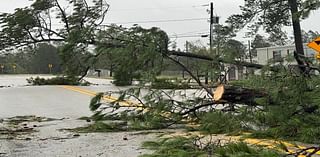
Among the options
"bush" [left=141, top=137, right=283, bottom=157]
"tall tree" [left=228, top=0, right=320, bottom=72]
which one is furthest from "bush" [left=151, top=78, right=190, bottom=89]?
"tall tree" [left=228, top=0, right=320, bottom=72]

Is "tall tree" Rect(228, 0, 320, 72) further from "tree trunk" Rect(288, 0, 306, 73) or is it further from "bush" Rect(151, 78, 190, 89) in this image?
"bush" Rect(151, 78, 190, 89)

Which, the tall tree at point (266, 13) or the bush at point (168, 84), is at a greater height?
the tall tree at point (266, 13)

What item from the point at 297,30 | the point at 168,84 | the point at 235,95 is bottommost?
the point at 235,95

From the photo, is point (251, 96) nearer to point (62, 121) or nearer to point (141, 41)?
point (141, 41)

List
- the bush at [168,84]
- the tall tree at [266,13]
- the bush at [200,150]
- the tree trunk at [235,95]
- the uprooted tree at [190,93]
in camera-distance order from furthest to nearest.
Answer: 1. the tall tree at [266,13]
2. the bush at [168,84]
3. the tree trunk at [235,95]
4. the uprooted tree at [190,93]
5. the bush at [200,150]

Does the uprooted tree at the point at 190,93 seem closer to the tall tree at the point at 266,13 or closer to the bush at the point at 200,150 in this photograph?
the bush at the point at 200,150

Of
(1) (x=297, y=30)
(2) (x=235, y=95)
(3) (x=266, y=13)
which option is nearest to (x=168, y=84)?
(2) (x=235, y=95)

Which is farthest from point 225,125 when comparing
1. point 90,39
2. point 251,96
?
point 90,39

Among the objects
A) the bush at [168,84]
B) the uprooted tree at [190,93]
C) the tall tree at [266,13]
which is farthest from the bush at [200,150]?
the tall tree at [266,13]

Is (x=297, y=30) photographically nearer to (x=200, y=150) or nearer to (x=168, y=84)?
(x=168, y=84)

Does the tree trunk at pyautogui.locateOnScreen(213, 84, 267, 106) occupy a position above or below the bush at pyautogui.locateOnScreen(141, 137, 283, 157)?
above

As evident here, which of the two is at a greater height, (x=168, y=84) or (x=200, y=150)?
(x=168, y=84)

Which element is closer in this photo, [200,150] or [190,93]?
[200,150]

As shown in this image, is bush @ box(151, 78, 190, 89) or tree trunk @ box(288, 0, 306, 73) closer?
tree trunk @ box(288, 0, 306, 73)
